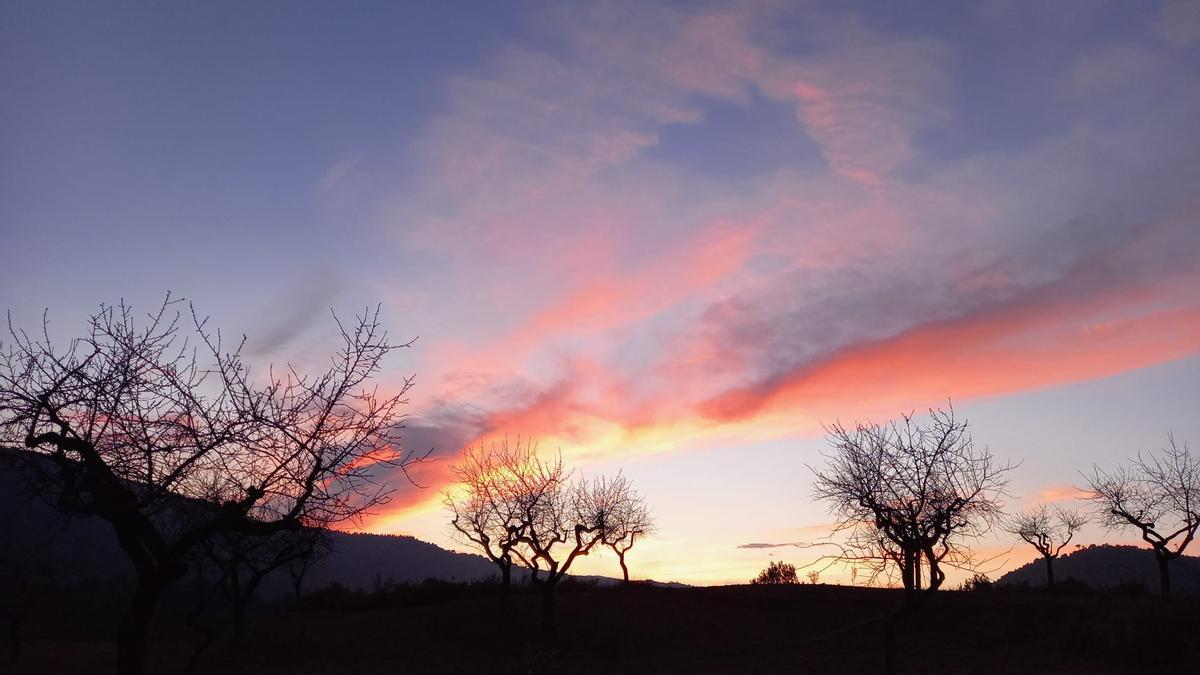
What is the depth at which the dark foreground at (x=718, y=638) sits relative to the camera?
1057 inches

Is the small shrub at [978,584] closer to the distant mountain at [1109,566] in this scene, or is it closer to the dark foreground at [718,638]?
the dark foreground at [718,638]

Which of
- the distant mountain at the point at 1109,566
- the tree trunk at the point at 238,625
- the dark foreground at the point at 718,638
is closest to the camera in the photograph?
the dark foreground at the point at 718,638

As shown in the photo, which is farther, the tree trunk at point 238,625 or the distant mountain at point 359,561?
the distant mountain at point 359,561

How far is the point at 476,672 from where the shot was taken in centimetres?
2802

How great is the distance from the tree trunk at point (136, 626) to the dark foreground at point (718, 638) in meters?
15.5

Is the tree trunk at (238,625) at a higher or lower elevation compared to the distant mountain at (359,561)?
lower

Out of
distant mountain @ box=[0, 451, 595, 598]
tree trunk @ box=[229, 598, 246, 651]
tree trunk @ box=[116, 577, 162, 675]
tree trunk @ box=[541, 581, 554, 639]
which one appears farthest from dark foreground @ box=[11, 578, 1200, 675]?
distant mountain @ box=[0, 451, 595, 598]

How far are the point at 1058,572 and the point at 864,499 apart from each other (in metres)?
84.8

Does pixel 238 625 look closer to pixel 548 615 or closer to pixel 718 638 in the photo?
pixel 548 615

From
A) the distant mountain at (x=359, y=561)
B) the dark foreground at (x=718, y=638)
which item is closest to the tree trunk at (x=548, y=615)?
the dark foreground at (x=718, y=638)

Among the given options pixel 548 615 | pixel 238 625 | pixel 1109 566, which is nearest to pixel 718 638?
pixel 548 615

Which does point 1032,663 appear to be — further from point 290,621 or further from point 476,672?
point 290,621

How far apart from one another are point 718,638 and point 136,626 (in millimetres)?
24732

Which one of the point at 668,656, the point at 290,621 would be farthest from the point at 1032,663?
the point at 290,621
